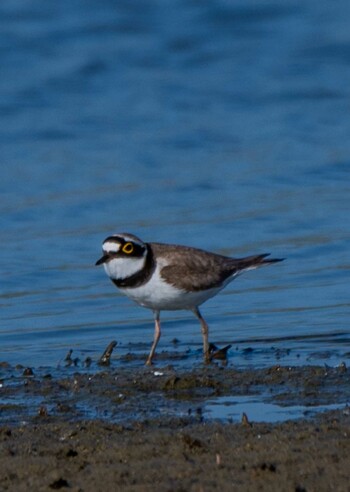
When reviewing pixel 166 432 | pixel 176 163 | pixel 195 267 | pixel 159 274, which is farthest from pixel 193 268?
pixel 176 163

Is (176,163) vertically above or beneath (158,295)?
above

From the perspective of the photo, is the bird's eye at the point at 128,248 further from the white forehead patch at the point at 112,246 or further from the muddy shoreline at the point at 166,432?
the muddy shoreline at the point at 166,432

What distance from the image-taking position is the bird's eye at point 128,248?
30.2 ft

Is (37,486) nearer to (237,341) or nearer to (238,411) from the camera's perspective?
(238,411)

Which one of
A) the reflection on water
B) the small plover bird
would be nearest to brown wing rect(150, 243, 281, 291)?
the small plover bird

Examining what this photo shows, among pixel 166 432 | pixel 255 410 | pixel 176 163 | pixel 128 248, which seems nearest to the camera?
pixel 166 432

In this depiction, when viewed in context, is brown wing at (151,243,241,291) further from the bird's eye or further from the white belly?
the bird's eye

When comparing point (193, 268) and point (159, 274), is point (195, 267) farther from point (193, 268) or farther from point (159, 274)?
point (159, 274)

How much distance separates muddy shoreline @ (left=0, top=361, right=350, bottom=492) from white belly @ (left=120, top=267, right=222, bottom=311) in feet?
1.95

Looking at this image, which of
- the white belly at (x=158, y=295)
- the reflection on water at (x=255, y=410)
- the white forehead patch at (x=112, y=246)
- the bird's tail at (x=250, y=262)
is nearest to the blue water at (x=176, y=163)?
the white belly at (x=158, y=295)

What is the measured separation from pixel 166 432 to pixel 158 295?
2.76 m

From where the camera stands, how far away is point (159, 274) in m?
9.29

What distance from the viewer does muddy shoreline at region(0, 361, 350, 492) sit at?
215 inches

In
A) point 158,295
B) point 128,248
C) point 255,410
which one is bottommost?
point 255,410
